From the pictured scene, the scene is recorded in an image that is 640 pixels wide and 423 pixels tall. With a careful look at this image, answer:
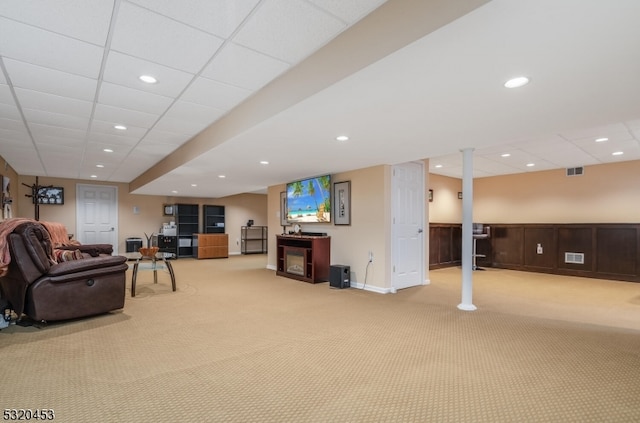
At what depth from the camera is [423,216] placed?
5.87m

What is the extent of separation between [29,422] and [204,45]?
2.41 m

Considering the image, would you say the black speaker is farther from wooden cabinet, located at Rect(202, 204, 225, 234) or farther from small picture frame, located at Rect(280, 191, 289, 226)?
wooden cabinet, located at Rect(202, 204, 225, 234)

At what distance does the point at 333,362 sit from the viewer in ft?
8.38

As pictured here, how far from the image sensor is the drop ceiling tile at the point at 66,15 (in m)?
1.80

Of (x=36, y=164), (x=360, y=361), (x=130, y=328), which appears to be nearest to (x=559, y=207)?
(x=360, y=361)

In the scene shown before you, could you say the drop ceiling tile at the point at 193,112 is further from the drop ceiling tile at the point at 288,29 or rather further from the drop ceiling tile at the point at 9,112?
the drop ceiling tile at the point at 9,112

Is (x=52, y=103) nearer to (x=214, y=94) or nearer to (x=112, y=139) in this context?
(x=112, y=139)

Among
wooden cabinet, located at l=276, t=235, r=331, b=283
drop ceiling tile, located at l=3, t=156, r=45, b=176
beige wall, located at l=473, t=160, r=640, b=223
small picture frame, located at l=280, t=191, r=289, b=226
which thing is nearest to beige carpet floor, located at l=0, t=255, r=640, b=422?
wooden cabinet, located at l=276, t=235, r=331, b=283

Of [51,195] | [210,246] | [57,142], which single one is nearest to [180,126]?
[57,142]

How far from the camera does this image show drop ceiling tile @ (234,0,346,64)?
183 cm

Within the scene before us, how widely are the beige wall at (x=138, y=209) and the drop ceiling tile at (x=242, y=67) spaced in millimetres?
8159

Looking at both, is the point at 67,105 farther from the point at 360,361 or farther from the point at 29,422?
the point at 360,361

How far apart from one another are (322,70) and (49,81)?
93.6 inches

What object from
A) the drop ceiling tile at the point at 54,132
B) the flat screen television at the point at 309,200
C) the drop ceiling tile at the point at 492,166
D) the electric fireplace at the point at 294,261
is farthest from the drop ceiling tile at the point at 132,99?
the drop ceiling tile at the point at 492,166
